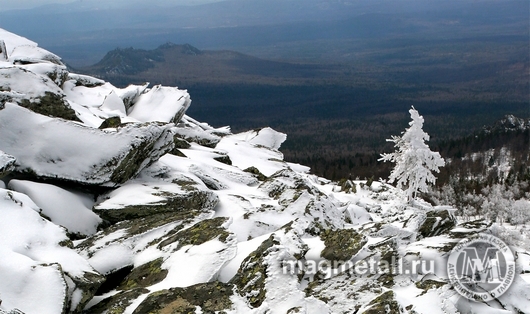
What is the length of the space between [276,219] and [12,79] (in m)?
18.7

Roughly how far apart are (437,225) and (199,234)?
11.5 meters

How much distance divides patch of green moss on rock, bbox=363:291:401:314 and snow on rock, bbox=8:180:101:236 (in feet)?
44.1

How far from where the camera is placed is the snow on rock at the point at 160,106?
4259 centimetres

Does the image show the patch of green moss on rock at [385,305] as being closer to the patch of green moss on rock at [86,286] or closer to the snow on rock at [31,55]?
the patch of green moss on rock at [86,286]

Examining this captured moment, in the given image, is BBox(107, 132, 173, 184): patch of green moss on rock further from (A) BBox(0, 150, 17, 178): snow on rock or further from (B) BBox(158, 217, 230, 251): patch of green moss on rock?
(B) BBox(158, 217, 230, 251): patch of green moss on rock

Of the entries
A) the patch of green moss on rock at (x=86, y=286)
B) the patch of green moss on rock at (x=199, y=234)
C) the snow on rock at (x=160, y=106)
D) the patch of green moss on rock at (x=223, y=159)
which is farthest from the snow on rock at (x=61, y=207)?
the snow on rock at (x=160, y=106)

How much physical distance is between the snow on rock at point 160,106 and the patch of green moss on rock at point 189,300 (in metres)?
30.6

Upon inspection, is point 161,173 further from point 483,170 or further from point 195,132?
point 483,170

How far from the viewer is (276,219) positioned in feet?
72.0

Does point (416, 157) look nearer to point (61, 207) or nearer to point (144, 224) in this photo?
point (144, 224)

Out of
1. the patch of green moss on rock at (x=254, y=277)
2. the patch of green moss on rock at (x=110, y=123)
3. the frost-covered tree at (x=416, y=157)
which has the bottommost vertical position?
the frost-covered tree at (x=416, y=157)

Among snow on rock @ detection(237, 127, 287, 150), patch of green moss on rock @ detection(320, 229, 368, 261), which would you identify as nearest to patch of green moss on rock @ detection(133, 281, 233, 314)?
patch of green moss on rock @ detection(320, 229, 368, 261)

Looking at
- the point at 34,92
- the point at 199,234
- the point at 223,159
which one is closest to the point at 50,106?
the point at 34,92

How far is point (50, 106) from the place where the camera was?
82.0 feet
